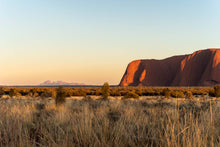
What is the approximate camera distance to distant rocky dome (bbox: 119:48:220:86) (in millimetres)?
93688

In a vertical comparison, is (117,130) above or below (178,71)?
below

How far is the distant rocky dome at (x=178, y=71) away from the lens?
93.7 meters

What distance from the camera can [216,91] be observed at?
1108 inches

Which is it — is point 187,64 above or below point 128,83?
above

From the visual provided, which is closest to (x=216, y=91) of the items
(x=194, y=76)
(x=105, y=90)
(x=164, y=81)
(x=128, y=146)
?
(x=105, y=90)

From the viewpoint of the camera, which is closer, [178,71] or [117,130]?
[117,130]

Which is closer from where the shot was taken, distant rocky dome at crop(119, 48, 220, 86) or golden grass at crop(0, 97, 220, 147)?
golden grass at crop(0, 97, 220, 147)

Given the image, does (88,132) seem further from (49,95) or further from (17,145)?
(49,95)

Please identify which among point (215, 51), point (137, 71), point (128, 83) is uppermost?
point (215, 51)

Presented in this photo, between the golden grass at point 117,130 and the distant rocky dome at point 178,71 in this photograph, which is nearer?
the golden grass at point 117,130

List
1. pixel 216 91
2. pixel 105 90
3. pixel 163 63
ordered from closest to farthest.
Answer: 1. pixel 105 90
2. pixel 216 91
3. pixel 163 63

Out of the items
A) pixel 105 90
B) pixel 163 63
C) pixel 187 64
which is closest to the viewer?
pixel 105 90

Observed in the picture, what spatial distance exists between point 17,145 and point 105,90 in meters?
21.7

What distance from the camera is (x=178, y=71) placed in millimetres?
109938
